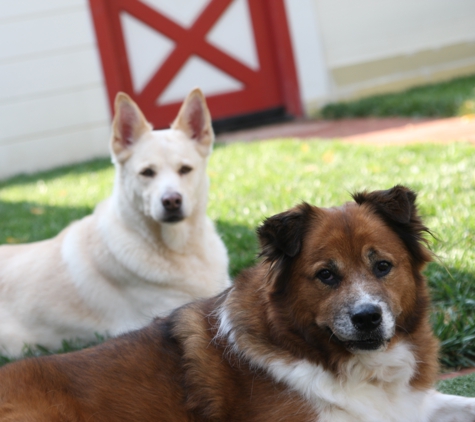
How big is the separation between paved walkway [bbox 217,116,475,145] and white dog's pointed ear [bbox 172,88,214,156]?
4.03 meters

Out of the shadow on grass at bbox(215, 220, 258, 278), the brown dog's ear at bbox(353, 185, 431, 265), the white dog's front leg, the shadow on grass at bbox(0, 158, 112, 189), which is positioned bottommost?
the shadow on grass at bbox(0, 158, 112, 189)

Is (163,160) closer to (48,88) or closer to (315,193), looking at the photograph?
(315,193)

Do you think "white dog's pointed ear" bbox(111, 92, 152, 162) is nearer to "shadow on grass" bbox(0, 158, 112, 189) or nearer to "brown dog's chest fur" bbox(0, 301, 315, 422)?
"brown dog's chest fur" bbox(0, 301, 315, 422)

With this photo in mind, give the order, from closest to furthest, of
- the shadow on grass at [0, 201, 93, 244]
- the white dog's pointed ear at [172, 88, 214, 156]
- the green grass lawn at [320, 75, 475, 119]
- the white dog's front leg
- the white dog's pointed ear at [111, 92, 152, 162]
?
1. the white dog's front leg
2. the white dog's pointed ear at [111, 92, 152, 162]
3. the white dog's pointed ear at [172, 88, 214, 156]
4. the shadow on grass at [0, 201, 93, 244]
5. the green grass lawn at [320, 75, 475, 119]

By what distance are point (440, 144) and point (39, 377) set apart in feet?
20.3

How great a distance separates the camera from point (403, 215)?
9.54 ft

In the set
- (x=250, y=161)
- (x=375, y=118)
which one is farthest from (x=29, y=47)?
(x=375, y=118)

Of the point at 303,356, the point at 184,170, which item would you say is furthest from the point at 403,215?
the point at 184,170

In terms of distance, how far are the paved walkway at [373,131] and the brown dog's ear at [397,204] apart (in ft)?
17.6

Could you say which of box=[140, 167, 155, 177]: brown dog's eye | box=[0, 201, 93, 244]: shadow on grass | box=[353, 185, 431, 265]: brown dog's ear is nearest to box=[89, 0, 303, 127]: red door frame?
box=[0, 201, 93, 244]: shadow on grass

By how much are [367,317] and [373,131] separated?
773 cm

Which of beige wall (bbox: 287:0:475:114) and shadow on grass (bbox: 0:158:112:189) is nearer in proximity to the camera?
shadow on grass (bbox: 0:158:112:189)

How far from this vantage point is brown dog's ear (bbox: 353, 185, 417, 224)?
291 cm

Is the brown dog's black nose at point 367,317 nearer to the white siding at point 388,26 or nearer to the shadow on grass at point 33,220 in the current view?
the shadow on grass at point 33,220
